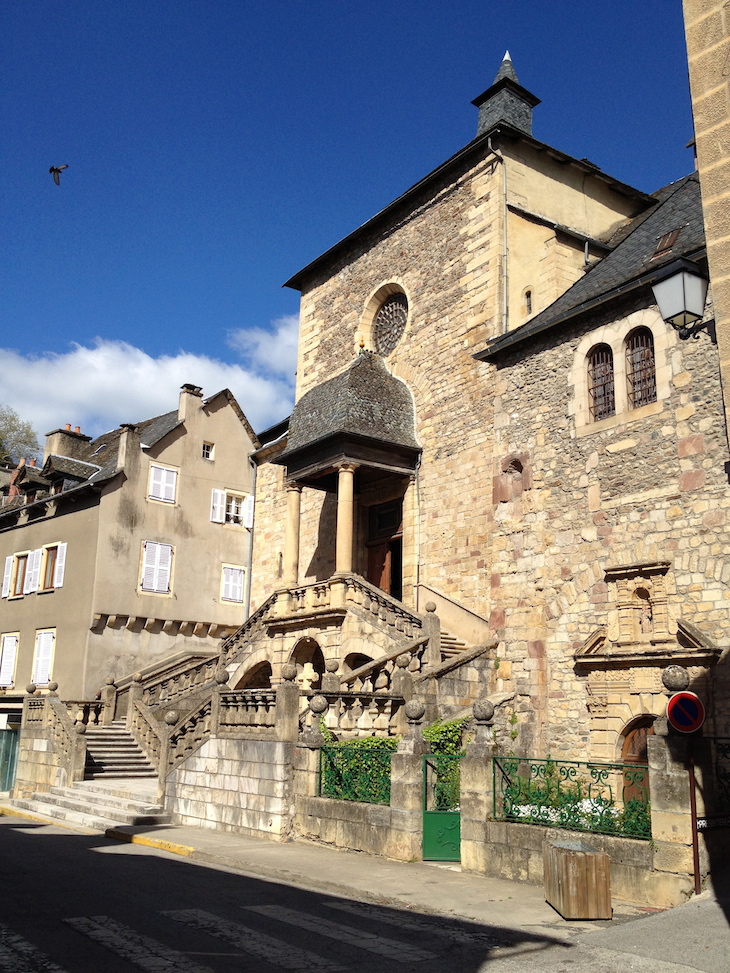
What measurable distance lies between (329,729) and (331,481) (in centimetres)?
958

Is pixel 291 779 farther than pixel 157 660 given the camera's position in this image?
No

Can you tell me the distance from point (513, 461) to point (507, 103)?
405 inches

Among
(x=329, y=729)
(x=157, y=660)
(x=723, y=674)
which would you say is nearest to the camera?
(x=723, y=674)

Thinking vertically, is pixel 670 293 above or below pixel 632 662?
above

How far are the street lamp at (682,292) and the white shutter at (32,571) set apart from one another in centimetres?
2305

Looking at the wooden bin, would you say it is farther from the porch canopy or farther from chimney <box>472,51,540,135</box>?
chimney <box>472,51,540,135</box>

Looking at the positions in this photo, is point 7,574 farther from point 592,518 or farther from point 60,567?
point 592,518

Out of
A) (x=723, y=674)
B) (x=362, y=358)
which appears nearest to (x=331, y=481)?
(x=362, y=358)

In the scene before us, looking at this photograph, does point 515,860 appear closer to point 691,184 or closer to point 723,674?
point 723,674

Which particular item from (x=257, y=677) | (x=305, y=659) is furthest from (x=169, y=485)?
(x=305, y=659)

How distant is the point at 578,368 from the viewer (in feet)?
51.6

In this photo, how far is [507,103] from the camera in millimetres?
21781

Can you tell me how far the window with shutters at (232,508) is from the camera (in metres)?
27.7

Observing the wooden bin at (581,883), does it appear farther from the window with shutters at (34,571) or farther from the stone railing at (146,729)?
the window with shutters at (34,571)
